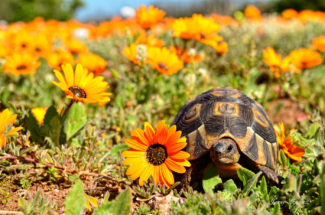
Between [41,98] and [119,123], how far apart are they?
1.37 meters

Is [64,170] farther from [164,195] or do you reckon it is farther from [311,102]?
[311,102]

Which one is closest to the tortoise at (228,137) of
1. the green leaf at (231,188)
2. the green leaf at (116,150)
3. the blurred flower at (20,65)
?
the green leaf at (231,188)

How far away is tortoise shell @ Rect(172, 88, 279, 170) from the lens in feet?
6.95

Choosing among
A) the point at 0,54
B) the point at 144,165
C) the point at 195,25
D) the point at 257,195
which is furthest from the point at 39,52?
the point at 257,195

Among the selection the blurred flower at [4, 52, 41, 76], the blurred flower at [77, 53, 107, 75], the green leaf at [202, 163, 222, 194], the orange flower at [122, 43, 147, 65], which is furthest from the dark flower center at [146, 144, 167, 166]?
the blurred flower at [4, 52, 41, 76]

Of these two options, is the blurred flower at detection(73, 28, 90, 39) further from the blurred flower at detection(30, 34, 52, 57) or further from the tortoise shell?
the tortoise shell

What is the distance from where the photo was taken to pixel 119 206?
1842 mm

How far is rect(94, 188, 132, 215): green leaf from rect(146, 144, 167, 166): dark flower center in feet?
1.31

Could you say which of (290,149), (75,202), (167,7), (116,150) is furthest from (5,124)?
(167,7)

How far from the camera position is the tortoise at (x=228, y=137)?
2082mm

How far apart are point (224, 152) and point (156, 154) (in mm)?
498

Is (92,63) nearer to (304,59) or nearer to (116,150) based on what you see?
(116,150)

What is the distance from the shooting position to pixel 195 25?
11.5 ft

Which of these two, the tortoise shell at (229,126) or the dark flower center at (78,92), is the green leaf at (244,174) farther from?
the dark flower center at (78,92)
